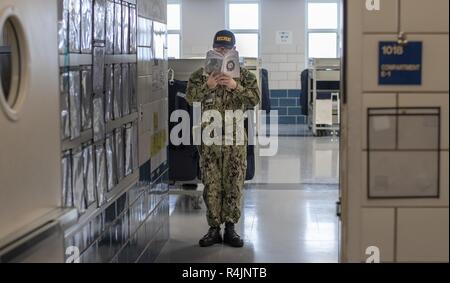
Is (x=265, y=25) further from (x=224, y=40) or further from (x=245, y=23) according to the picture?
(x=224, y=40)

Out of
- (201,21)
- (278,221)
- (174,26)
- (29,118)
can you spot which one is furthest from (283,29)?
(29,118)

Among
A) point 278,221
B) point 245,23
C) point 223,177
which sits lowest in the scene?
point 278,221

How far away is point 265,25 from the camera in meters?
15.2

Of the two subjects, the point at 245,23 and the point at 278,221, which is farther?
the point at 245,23

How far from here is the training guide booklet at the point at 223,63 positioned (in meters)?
4.95

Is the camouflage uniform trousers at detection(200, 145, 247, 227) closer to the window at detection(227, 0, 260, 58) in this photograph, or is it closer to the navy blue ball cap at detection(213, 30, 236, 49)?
the navy blue ball cap at detection(213, 30, 236, 49)

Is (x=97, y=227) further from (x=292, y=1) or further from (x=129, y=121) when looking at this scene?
(x=292, y=1)

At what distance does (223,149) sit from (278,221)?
1381 mm

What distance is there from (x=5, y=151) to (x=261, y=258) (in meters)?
3.08

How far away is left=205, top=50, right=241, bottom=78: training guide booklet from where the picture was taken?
4953 millimetres

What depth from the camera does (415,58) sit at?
8.33 ft

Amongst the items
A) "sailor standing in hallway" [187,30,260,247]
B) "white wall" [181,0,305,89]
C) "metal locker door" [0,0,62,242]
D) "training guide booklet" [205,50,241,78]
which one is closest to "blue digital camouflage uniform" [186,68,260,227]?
"sailor standing in hallway" [187,30,260,247]

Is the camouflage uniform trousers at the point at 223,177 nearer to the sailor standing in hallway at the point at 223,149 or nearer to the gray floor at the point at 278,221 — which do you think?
the sailor standing in hallway at the point at 223,149

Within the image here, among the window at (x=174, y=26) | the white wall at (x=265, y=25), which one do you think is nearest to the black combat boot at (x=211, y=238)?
the white wall at (x=265, y=25)
